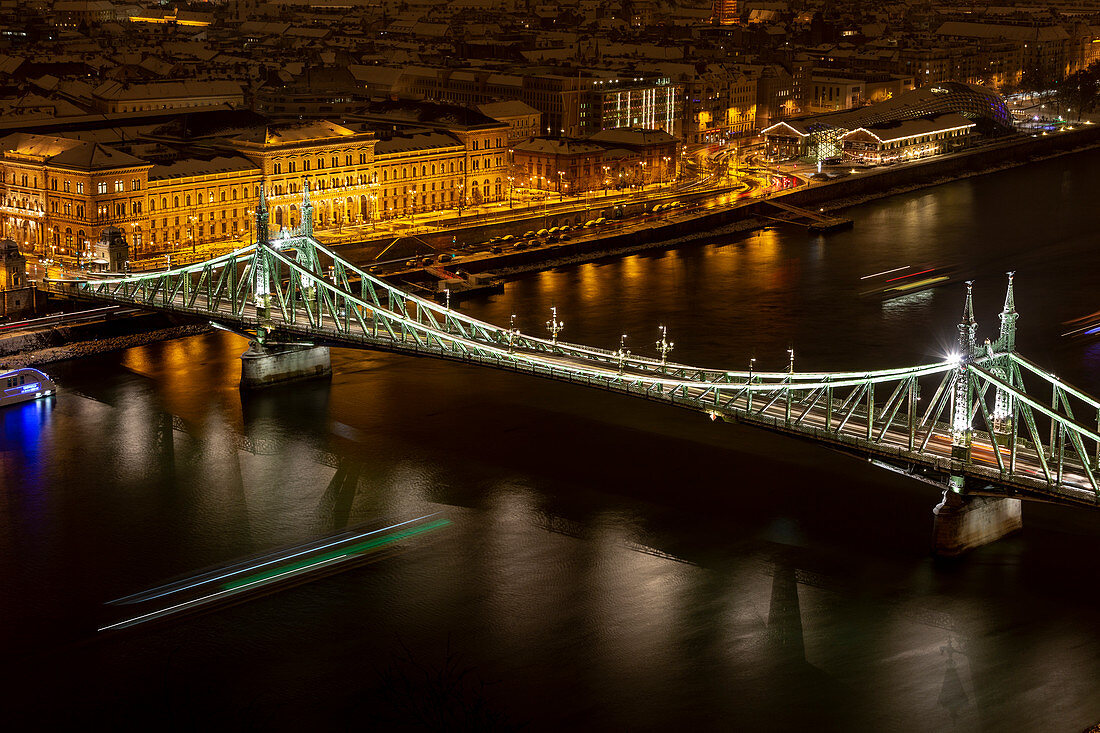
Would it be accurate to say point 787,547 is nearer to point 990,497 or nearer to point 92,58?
point 990,497

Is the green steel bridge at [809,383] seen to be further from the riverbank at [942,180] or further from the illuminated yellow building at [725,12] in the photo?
the illuminated yellow building at [725,12]

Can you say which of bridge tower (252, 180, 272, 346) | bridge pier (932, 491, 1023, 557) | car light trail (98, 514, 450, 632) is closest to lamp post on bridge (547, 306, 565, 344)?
bridge tower (252, 180, 272, 346)

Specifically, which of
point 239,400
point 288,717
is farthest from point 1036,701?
point 239,400

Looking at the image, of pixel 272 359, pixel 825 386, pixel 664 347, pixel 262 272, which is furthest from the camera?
pixel 262 272

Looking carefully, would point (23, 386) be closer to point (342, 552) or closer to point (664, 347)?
point (342, 552)

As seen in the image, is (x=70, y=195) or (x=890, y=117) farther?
(x=890, y=117)

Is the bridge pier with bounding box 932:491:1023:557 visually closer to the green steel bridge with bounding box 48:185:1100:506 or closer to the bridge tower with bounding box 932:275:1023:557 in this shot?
the bridge tower with bounding box 932:275:1023:557

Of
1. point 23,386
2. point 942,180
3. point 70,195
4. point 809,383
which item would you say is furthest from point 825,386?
point 942,180

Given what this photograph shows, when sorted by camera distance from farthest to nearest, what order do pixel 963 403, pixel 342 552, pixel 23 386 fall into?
pixel 23 386 → pixel 342 552 → pixel 963 403
